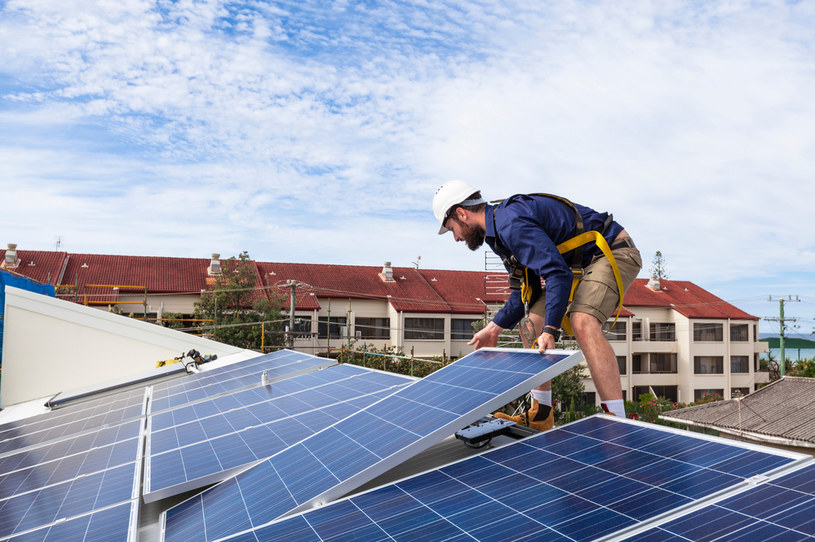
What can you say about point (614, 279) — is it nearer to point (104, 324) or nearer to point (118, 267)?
point (104, 324)

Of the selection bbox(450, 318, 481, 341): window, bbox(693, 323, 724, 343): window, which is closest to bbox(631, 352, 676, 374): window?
bbox(693, 323, 724, 343): window

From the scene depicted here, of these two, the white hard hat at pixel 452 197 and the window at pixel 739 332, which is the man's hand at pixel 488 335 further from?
the window at pixel 739 332

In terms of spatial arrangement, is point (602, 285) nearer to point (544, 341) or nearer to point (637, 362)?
point (544, 341)

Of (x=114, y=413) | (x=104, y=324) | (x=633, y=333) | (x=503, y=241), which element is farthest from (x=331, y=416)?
(x=633, y=333)

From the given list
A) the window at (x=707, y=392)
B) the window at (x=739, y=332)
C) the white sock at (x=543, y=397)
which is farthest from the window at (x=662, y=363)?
the white sock at (x=543, y=397)

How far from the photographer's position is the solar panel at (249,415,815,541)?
225 cm

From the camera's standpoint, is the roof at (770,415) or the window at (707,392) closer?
the roof at (770,415)

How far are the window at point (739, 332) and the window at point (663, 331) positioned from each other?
255 inches

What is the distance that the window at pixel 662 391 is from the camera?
52.6 meters

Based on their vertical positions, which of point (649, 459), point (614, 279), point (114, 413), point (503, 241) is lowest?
point (114, 413)

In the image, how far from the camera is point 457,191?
4.45 metres

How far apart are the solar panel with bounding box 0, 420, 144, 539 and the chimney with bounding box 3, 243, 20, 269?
1521 inches

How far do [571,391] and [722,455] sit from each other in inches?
1462

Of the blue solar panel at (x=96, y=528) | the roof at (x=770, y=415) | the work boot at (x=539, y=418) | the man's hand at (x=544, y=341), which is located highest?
the man's hand at (x=544, y=341)
